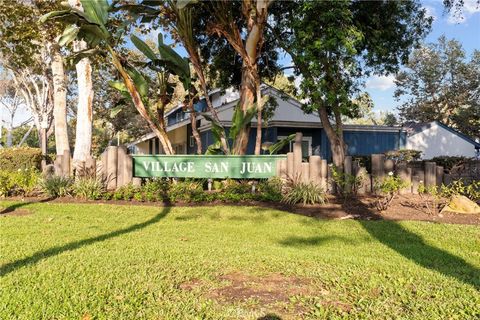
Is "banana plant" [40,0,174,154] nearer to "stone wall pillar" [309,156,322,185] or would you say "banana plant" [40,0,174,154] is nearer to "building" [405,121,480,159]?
"stone wall pillar" [309,156,322,185]

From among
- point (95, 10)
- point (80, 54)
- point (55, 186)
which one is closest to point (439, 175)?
point (55, 186)

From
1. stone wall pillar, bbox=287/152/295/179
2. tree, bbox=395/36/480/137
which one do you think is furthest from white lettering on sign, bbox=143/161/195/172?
tree, bbox=395/36/480/137

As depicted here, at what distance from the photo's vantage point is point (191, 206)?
33.1ft

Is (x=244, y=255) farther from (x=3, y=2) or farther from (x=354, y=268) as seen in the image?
(x=3, y=2)

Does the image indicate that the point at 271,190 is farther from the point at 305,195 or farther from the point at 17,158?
the point at 17,158

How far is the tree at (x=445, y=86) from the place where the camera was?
36.3 metres

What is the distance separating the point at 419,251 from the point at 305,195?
14.0 ft

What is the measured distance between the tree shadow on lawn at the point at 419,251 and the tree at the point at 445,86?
106 ft

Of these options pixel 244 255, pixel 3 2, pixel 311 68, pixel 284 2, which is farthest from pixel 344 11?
pixel 3 2

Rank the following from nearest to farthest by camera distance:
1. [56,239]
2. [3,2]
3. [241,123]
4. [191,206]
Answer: [56,239]
[191,206]
[241,123]
[3,2]

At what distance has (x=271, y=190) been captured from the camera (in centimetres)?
1081

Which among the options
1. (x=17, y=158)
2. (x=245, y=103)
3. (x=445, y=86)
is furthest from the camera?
(x=445, y=86)

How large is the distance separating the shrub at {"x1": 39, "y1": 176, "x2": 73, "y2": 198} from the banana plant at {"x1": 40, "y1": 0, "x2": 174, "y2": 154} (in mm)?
2815

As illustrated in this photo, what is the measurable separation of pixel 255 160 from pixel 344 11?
4.83 metres
